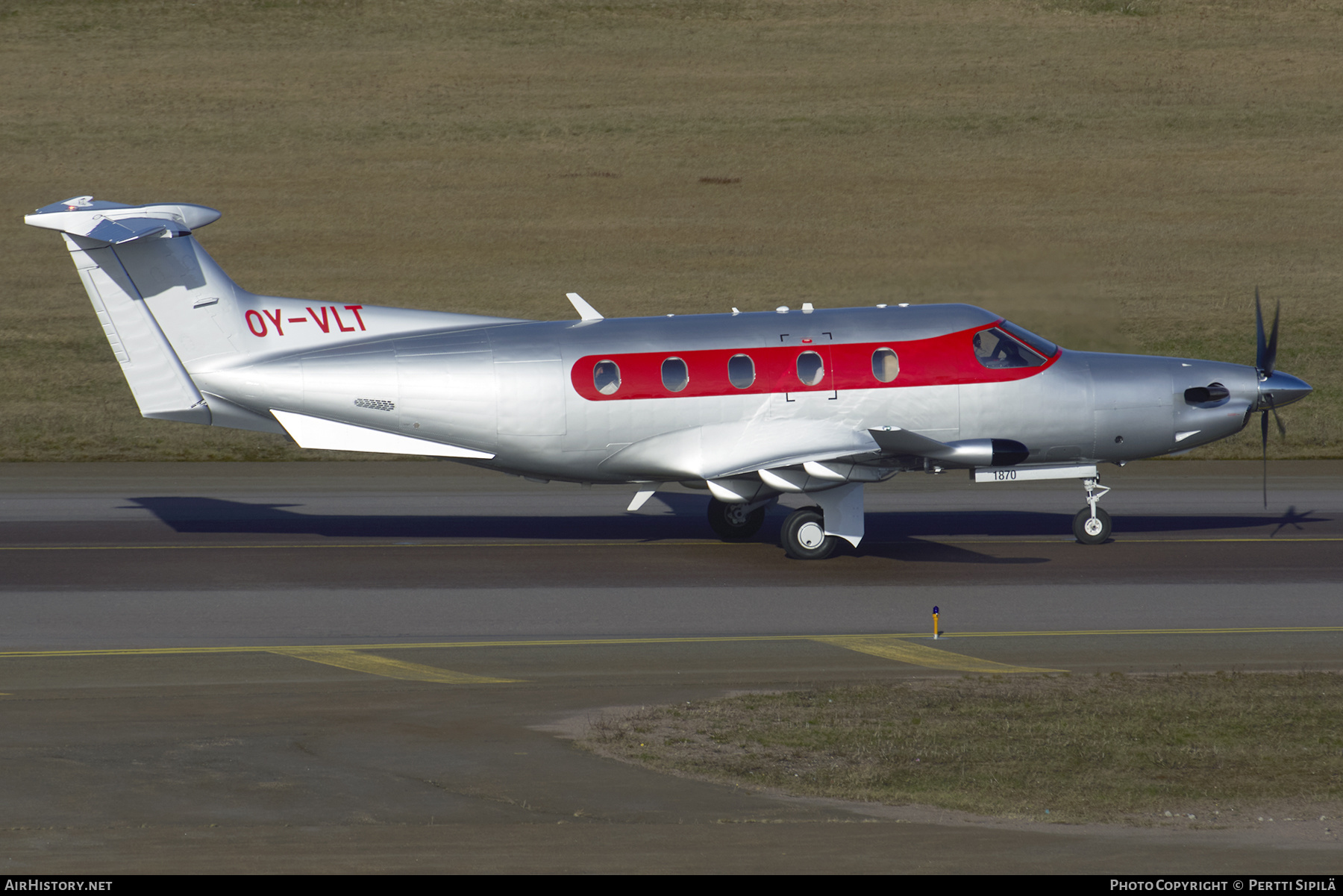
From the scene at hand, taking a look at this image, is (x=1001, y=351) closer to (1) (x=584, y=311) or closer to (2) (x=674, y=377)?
(2) (x=674, y=377)

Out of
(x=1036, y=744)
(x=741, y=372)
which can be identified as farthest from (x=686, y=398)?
(x=1036, y=744)

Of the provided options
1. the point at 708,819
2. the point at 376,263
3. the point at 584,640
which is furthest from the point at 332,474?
the point at 376,263

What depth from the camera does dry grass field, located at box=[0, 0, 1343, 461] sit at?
166ft

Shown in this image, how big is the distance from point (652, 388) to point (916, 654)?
6.74 meters

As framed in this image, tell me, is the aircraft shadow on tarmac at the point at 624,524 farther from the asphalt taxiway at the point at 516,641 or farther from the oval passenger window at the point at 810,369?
the oval passenger window at the point at 810,369

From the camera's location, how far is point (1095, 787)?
11.1 metres

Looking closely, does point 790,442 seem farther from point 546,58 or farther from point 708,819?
point 546,58

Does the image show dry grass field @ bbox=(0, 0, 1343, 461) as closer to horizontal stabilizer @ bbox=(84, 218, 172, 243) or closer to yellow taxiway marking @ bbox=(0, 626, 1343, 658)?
horizontal stabilizer @ bbox=(84, 218, 172, 243)

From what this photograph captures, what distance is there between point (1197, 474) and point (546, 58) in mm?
51875

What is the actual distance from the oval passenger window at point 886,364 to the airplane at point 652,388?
4cm

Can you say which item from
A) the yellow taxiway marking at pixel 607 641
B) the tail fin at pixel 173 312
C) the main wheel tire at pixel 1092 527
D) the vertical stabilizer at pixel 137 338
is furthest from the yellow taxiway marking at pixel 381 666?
the main wheel tire at pixel 1092 527

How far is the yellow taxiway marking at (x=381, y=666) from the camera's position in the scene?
1480 centimetres

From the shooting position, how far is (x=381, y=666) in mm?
15352

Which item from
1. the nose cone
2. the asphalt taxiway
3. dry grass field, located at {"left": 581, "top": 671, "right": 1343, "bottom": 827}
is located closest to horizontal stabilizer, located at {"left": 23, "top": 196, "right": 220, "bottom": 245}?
the asphalt taxiway
